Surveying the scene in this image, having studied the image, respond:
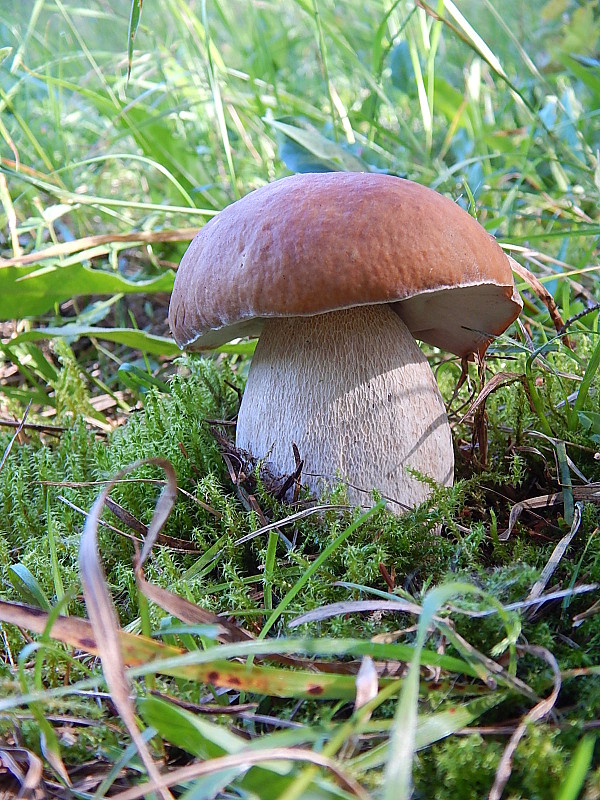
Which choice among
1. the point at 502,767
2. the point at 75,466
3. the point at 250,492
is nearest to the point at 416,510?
the point at 250,492

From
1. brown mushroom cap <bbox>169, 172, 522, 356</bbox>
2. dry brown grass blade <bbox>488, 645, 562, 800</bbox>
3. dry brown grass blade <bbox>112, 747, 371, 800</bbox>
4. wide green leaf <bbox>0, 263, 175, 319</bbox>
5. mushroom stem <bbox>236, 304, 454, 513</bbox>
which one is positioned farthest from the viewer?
wide green leaf <bbox>0, 263, 175, 319</bbox>

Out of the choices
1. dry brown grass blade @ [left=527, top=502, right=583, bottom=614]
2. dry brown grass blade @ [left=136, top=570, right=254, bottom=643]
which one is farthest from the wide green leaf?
dry brown grass blade @ [left=527, top=502, right=583, bottom=614]

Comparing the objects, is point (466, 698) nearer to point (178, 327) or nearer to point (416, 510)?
point (416, 510)

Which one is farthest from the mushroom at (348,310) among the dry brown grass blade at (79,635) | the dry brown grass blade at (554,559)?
the dry brown grass blade at (79,635)

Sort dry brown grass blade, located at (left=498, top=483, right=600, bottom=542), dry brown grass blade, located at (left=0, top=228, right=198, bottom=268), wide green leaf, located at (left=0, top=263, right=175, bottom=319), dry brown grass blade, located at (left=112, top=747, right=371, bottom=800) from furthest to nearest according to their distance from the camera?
dry brown grass blade, located at (left=0, top=228, right=198, bottom=268) → wide green leaf, located at (left=0, top=263, right=175, bottom=319) → dry brown grass blade, located at (left=498, top=483, right=600, bottom=542) → dry brown grass blade, located at (left=112, top=747, right=371, bottom=800)

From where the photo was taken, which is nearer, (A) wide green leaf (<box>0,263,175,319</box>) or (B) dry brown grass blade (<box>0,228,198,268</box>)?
(A) wide green leaf (<box>0,263,175,319</box>)

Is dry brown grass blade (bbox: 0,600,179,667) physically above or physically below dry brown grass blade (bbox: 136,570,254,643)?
above

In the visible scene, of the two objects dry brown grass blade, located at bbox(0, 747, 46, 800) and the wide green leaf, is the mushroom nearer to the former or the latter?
the wide green leaf

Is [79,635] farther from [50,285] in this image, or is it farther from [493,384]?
[50,285]

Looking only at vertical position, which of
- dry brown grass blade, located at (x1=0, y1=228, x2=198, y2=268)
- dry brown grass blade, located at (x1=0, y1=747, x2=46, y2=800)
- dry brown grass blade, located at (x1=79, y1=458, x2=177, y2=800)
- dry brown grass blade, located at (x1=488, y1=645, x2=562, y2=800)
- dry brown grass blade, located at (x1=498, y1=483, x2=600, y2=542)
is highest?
dry brown grass blade, located at (x1=0, y1=228, x2=198, y2=268)
